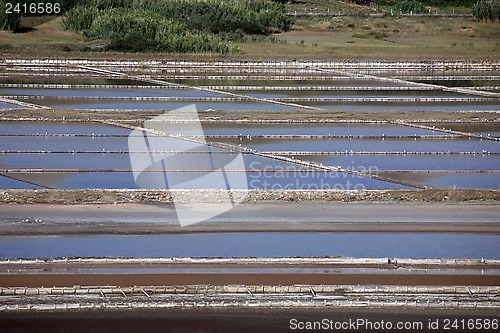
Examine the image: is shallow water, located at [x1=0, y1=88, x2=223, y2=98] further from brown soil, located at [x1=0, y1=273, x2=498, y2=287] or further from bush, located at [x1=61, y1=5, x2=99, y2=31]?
brown soil, located at [x1=0, y1=273, x2=498, y2=287]

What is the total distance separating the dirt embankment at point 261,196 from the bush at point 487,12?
32.1m

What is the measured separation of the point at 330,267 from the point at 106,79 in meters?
19.5

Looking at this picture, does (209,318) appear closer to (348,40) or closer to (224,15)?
(348,40)

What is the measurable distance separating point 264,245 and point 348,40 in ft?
92.2

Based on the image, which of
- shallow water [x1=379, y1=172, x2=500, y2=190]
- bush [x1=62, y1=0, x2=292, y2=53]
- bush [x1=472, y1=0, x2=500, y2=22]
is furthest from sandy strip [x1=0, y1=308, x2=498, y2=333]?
bush [x1=472, y1=0, x2=500, y2=22]

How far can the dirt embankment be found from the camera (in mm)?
16609

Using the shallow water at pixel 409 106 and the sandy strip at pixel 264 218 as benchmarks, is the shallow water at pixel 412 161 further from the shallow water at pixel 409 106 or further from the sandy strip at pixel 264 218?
the shallow water at pixel 409 106

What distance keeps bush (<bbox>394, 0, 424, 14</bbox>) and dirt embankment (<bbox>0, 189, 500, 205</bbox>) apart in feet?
118

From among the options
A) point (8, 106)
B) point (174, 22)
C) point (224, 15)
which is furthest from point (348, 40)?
point (8, 106)

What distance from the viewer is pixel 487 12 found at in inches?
1890

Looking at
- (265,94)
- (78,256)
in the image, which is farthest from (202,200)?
(265,94)

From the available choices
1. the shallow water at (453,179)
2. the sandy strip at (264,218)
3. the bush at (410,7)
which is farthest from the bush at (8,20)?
the sandy strip at (264,218)

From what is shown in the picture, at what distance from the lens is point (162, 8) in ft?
152

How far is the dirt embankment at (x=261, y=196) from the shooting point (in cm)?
1661
